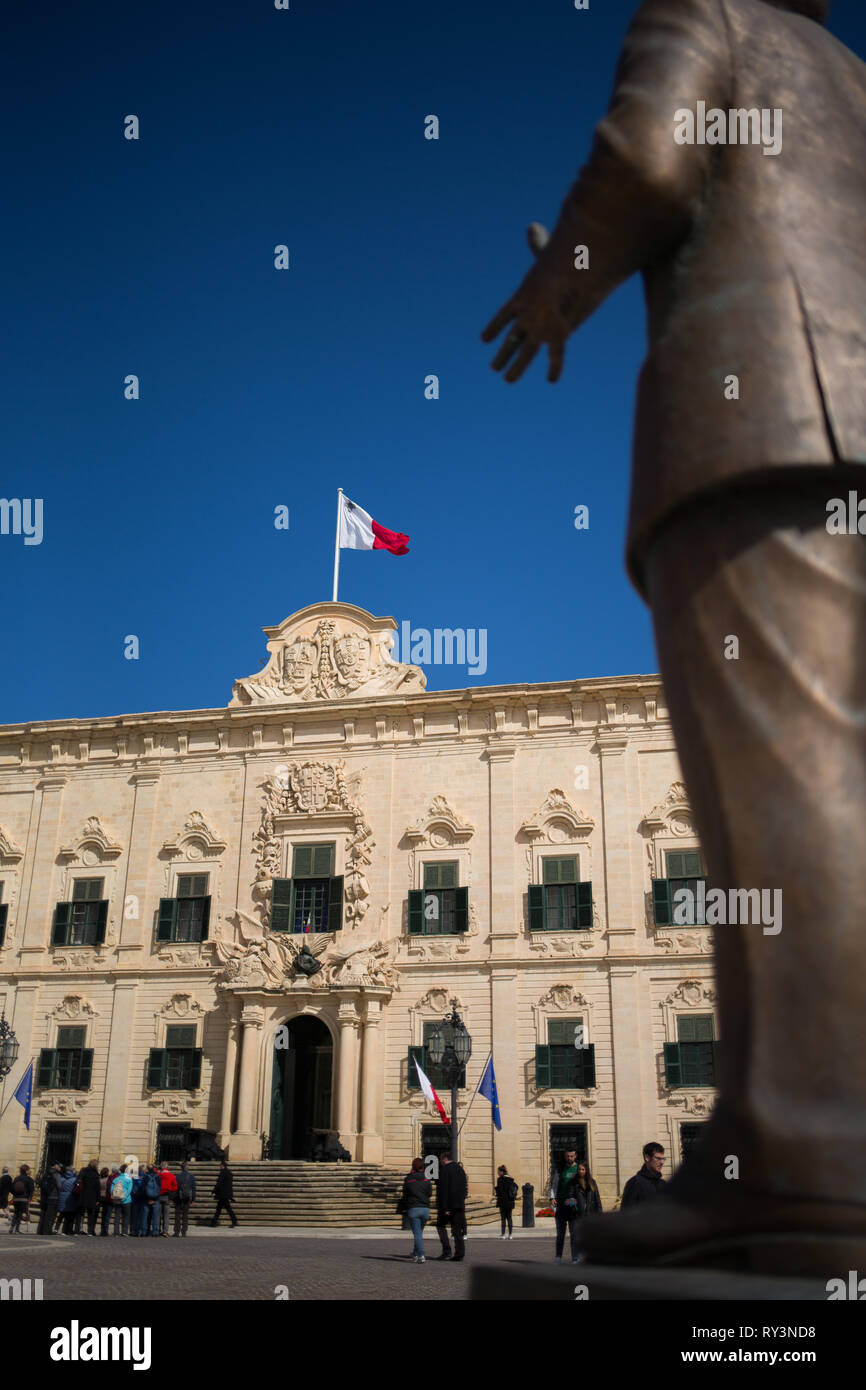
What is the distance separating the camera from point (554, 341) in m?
2.91

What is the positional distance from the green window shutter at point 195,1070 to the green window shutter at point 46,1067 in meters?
3.63

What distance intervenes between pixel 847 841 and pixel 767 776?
0.19 meters

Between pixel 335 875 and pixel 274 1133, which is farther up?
pixel 335 875

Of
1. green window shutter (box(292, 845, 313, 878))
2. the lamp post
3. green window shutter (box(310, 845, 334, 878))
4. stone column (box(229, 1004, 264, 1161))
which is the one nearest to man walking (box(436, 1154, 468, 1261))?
the lamp post

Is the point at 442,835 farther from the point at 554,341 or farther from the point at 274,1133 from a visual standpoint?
the point at 554,341

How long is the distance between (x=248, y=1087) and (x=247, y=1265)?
14854 mm

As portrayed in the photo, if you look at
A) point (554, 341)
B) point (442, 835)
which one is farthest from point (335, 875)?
point (554, 341)

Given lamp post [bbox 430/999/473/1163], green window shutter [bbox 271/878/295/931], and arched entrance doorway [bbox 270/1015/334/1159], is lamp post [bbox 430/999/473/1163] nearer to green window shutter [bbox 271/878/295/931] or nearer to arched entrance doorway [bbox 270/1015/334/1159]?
arched entrance doorway [bbox 270/1015/334/1159]

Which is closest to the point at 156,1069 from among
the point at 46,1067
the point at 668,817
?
A: the point at 46,1067

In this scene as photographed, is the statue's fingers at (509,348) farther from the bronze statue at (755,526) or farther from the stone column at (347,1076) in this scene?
the stone column at (347,1076)

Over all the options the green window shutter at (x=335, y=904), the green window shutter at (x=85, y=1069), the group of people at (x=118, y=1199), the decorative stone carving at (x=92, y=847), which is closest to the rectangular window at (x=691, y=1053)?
the green window shutter at (x=335, y=904)

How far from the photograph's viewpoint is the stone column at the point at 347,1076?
25312mm

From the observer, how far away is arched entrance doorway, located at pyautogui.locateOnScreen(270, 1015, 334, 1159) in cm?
2634

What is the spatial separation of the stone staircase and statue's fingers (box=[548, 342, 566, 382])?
21339mm
